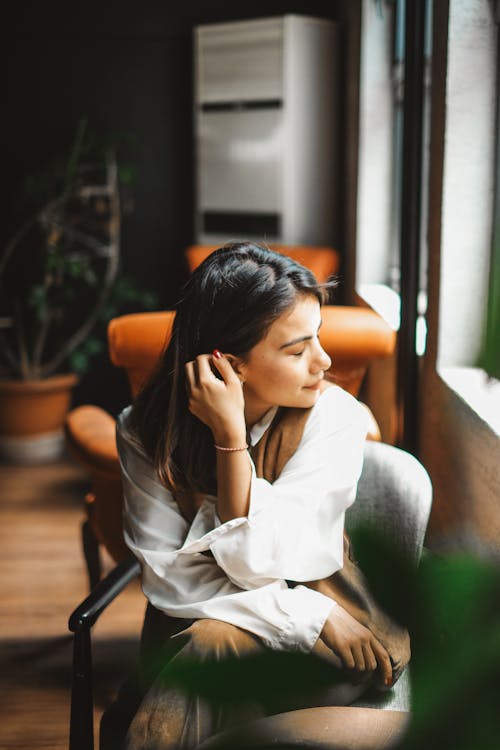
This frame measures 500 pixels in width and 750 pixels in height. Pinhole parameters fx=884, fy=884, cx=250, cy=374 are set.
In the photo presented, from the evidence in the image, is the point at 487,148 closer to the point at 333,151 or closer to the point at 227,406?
the point at 227,406

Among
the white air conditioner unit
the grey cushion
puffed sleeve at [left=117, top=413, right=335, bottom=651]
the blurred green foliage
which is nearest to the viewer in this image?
the blurred green foliage

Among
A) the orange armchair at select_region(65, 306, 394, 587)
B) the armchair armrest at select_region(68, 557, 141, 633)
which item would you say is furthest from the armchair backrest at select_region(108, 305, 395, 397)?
the armchair armrest at select_region(68, 557, 141, 633)

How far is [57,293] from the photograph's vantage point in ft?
16.2

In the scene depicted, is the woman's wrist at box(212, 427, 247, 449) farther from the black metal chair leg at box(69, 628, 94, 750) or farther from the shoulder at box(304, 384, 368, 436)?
the black metal chair leg at box(69, 628, 94, 750)

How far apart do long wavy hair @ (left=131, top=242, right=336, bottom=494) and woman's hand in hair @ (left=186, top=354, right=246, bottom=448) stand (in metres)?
0.06

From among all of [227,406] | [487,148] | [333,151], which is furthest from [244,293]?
[333,151]

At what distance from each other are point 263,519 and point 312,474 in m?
0.11

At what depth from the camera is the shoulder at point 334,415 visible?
1.44 m

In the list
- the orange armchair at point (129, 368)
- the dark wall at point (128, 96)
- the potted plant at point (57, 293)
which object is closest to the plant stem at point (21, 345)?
the potted plant at point (57, 293)

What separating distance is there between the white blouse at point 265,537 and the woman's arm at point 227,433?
24mm

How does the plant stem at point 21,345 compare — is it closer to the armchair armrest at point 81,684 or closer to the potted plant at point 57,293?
the potted plant at point 57,293

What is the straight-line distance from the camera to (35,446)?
4.82 metres

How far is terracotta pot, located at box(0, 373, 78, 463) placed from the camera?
15.5 feet

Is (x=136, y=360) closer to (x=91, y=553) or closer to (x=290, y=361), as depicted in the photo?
(x=91, y=553)
